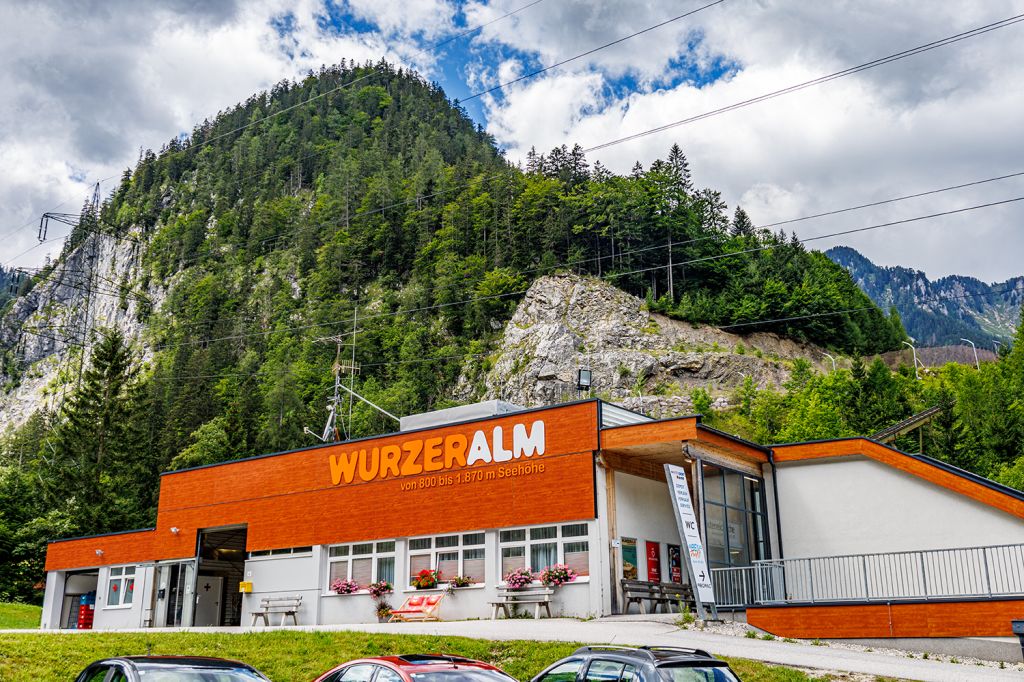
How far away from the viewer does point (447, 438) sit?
2588 centimetres

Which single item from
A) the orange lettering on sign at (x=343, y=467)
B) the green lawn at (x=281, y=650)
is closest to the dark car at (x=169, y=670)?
the green lawn at (x=281, y=650)

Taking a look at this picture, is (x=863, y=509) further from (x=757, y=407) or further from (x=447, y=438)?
(x=757, y=407)

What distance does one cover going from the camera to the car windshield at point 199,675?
28.3 ft

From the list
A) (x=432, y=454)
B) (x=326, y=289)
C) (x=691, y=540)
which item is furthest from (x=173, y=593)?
(x=326, y=289)

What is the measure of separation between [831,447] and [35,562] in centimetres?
4411

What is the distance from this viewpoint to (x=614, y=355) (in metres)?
80.8

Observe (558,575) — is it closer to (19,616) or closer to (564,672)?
(564,672)

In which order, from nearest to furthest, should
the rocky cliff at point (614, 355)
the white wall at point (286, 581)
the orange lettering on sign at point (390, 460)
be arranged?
the orange lettering on sign at point (390, 460)
the white wall at point (286, 581)
the rocky cliff at point (614, 355)

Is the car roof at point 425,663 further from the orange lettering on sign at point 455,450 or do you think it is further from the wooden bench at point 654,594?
the orange lettering on sign at point 455,450

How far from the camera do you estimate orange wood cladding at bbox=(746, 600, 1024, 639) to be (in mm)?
16578

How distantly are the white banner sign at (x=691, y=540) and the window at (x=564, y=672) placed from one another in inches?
396

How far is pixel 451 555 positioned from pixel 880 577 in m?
11.3

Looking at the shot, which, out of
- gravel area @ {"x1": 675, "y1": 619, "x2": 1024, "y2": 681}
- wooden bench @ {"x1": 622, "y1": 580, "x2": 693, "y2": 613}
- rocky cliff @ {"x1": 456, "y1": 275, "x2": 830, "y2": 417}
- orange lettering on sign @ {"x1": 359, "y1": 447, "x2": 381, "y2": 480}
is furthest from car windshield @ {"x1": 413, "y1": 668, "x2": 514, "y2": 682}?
rocky cliff @ {"x1": 456, "y1": 275, "x2": 830, "y2": 417}

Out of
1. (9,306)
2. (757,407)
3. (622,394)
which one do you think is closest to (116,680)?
(757,407)
